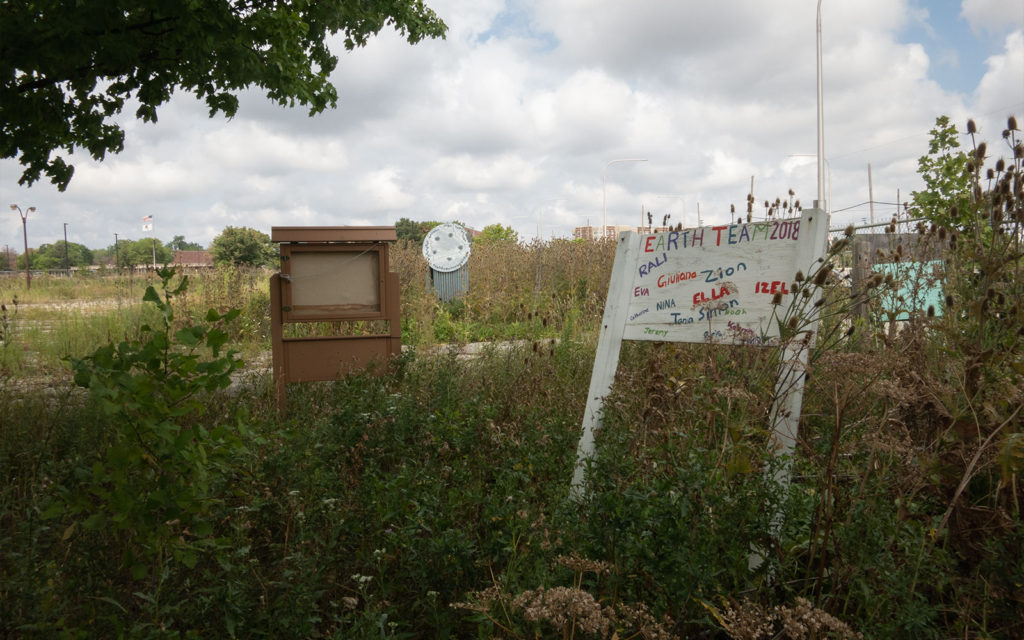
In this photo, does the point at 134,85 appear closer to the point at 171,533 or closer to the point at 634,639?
the point at 171,533

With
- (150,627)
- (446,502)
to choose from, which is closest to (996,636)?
(446,502)

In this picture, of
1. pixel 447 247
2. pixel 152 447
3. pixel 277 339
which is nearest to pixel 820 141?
pixel 447 247

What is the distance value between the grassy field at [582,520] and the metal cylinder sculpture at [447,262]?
34.9 ft

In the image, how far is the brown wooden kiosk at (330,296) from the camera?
5434 mm

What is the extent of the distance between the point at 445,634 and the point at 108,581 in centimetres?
124

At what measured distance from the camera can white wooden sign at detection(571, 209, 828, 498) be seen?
2.86m

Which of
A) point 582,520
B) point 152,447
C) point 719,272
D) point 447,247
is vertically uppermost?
point 447,247

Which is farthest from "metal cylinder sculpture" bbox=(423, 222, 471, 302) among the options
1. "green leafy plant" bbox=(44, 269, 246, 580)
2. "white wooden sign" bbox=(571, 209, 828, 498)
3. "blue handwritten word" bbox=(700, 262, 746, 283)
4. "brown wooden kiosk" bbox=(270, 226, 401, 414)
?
"green leafy plant" bbox=(44, 269, 246, 580)

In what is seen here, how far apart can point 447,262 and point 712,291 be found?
446 inches

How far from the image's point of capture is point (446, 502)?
285cm

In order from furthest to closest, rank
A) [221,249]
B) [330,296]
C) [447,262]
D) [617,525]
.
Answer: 1. [221,249]
2. [447,262]
3. [330,296]
4. [617,525]

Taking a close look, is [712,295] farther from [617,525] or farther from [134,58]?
[134,58]

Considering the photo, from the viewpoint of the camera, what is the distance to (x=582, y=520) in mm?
2488

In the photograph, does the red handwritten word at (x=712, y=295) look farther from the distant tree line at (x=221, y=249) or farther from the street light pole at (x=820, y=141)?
the street light pole at (x=820, y=141)
